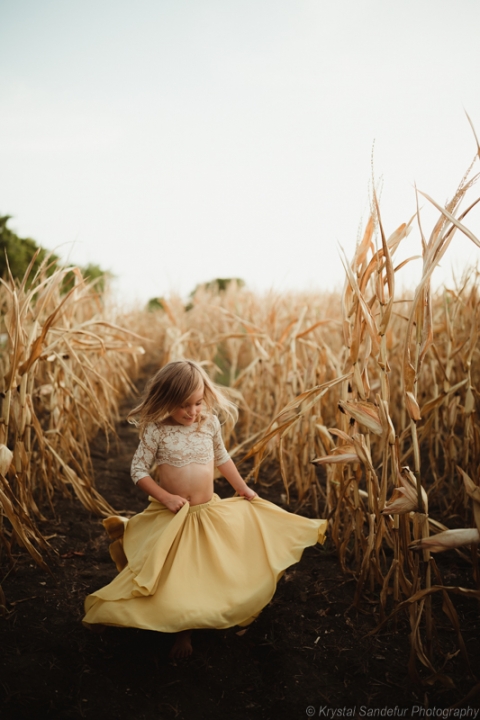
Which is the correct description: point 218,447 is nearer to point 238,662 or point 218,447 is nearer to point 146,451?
point 146,451

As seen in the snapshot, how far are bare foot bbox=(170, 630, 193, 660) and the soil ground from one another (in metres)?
0.02

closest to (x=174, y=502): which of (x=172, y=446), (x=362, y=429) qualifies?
(x=172, y=446)

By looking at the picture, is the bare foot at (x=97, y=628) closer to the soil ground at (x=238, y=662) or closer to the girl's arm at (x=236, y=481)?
the soil ground at (x=238, y=662)

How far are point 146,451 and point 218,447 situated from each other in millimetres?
276

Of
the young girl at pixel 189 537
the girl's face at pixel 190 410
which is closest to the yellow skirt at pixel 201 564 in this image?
the young girl at pixel 189 537

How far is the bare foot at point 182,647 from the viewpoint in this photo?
4.82 feet

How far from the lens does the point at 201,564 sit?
150 centimetres

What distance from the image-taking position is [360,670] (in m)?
1.40

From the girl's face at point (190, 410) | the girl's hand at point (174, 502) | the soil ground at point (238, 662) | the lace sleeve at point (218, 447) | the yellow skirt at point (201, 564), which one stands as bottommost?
the soil ground at point (238, 662)

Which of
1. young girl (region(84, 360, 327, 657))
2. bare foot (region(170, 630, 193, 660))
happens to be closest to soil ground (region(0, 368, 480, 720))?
bare foot (region(170, 630, 193, 660))

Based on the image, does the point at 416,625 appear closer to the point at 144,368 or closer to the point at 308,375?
the point at 308,375

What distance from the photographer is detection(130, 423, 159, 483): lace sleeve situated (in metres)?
1.68

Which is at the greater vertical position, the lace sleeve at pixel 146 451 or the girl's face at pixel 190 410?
the girl's face at pixel 190 410

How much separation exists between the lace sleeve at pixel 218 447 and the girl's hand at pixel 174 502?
273mm
